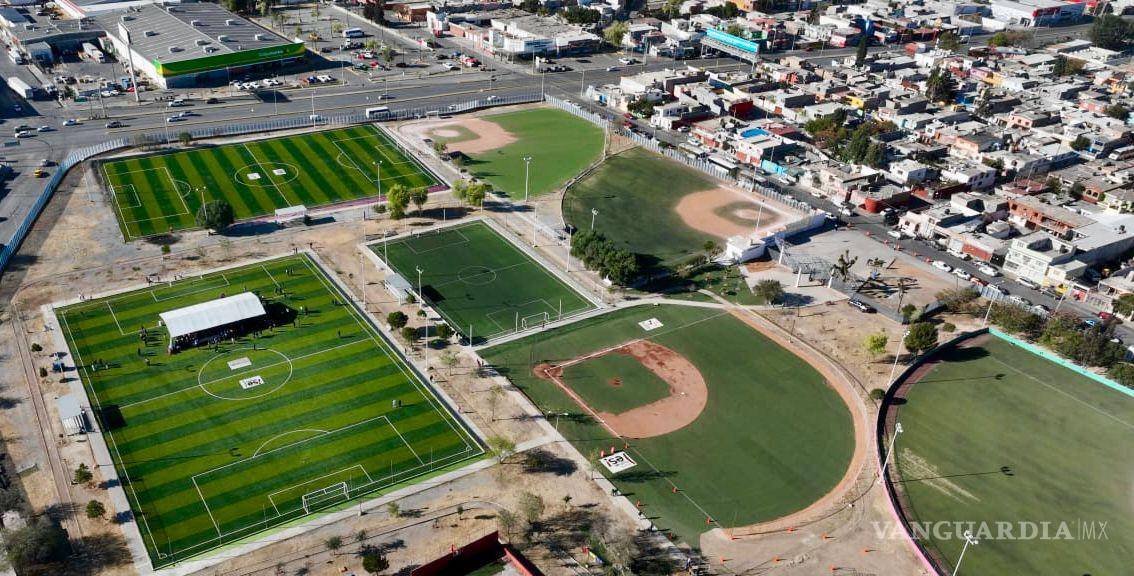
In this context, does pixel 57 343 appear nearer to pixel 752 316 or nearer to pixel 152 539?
pixel 152 539

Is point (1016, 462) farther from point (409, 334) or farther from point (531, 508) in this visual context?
point (409, 334)

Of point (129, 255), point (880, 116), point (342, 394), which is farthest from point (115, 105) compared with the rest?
point (880, 116)

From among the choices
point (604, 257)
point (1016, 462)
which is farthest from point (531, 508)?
point (1016, 462)

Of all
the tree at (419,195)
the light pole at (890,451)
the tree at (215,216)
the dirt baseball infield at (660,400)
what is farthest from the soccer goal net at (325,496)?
the tree at (419,195)

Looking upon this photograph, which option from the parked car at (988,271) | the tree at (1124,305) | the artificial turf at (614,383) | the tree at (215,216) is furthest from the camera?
the parked car at (988,271)

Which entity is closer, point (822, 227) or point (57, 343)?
point (57, 343)

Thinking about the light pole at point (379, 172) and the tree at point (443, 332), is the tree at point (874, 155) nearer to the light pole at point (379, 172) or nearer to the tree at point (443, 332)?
the light pole at point (379, 172)

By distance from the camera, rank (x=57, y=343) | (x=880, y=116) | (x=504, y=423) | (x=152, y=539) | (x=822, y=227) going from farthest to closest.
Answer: (x=880, y=116) → (x=822, y=227) → (x=57, y=343) → (x=504, y=423) → (x=152, y=539)
